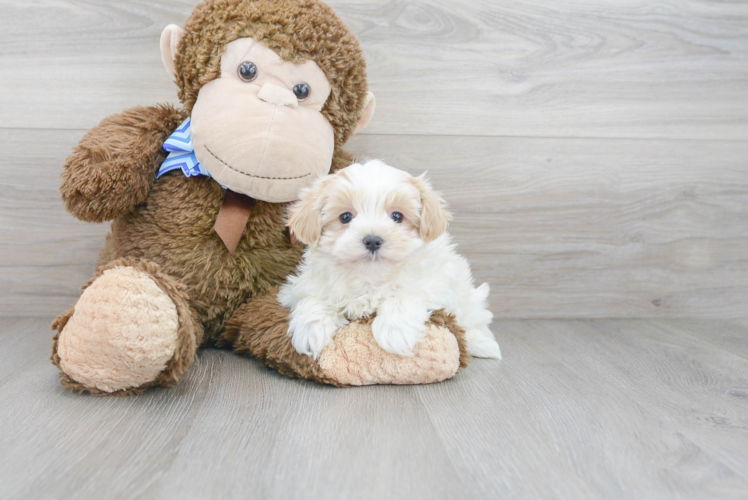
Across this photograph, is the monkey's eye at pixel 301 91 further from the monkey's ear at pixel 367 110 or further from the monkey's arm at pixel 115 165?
the monkey's arm at pixel 115 165

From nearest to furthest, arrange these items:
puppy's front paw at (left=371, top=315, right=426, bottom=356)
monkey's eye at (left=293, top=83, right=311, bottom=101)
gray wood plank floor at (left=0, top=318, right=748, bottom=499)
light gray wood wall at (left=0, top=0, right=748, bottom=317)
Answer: gray wood plank floor at (left=0, top=318, right=748, bottom=499) < puppy's front paw at (left=371, top=315, right=426, bottom=356) < monkey's eye at (left=293, top=83, right=311, bottom=101) < light gray wood wall at (left=0, top=0, right=748, bottom=317)

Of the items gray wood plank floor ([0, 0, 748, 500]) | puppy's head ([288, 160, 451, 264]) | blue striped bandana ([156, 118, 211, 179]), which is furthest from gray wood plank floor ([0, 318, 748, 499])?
blue striped bandana ([156, 118, 211, 179])

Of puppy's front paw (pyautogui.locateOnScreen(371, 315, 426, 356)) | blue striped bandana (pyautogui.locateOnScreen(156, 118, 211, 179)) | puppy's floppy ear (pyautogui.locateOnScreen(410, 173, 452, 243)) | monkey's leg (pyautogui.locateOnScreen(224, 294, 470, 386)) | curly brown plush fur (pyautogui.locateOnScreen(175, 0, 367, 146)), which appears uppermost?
curly brown plush fur (pyautogui.locateOnScreen(175, 0, 367, 146))

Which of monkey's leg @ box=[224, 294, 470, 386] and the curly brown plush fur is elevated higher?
the curly brown plush fur

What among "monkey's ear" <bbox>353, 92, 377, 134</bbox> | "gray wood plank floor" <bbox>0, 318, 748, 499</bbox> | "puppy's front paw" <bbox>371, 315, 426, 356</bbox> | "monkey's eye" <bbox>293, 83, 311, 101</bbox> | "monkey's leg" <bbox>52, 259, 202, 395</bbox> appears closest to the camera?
"gray wood plank floor" <bbox>0, 318, 748, 499</bbox>

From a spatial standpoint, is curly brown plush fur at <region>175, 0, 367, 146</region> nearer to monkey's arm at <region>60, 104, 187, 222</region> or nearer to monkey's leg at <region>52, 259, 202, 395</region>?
monkey's arm at <region>60, 104, 187, 222</region>

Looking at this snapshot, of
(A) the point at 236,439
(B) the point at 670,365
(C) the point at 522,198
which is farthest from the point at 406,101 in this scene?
(A) the point at 236,439

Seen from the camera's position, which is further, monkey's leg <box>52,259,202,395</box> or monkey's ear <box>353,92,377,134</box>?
monkey's ear <box>353,92,377,134</box>

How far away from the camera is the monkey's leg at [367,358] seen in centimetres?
104

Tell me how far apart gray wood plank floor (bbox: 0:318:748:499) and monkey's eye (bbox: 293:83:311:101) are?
532mm

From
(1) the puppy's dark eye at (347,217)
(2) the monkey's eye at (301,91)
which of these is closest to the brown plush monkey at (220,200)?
(2) the monkey's eye at (301,91)

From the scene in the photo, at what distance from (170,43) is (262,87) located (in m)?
0.24

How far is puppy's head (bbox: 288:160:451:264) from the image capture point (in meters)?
1.00

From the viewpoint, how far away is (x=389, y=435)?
33.5 inches
